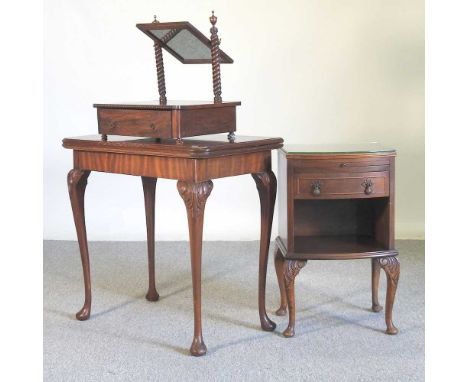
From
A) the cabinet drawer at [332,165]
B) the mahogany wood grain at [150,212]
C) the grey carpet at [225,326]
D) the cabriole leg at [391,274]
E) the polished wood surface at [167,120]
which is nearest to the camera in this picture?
the grey carpet at [225,326]

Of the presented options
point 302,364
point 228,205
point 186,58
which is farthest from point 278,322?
point 228,205

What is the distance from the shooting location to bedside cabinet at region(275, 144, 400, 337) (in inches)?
125

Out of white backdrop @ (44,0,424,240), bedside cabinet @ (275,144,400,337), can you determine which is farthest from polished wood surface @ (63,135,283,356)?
white backdrop @ (44,0,424,240)

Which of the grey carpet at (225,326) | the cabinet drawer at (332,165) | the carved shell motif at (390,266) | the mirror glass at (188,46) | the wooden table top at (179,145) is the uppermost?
the mirror glass at (188,46)

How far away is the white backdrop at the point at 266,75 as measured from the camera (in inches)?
209

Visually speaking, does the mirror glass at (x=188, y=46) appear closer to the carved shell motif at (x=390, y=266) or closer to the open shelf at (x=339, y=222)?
the open shelf at (x=339, y=222)

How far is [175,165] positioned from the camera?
3.04 meters

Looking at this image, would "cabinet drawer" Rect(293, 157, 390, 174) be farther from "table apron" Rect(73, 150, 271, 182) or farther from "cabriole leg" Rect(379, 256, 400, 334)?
"cabriole leg" Rect(379, 256, 400, 334)

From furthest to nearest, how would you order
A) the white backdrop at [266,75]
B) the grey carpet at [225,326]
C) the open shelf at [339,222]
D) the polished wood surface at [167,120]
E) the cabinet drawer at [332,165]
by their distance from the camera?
the white backdrop at [266,75], the open shelf at [339,222], the cabinet drawer at [332,165], the polished wood surface at [167,120], the grey carpet at [225,326]

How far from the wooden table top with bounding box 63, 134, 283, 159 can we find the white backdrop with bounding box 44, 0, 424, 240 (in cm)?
195

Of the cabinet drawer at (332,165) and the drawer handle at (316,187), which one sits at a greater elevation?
the cabinet drawer at (332,165)

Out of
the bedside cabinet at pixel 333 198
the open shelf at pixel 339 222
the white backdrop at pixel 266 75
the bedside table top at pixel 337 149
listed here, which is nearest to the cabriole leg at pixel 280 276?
the bedside cabinet at pixel 333 198

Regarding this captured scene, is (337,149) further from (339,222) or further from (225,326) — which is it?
(225,326)

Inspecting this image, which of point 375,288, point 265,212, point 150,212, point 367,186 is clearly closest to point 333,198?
point 367,186
